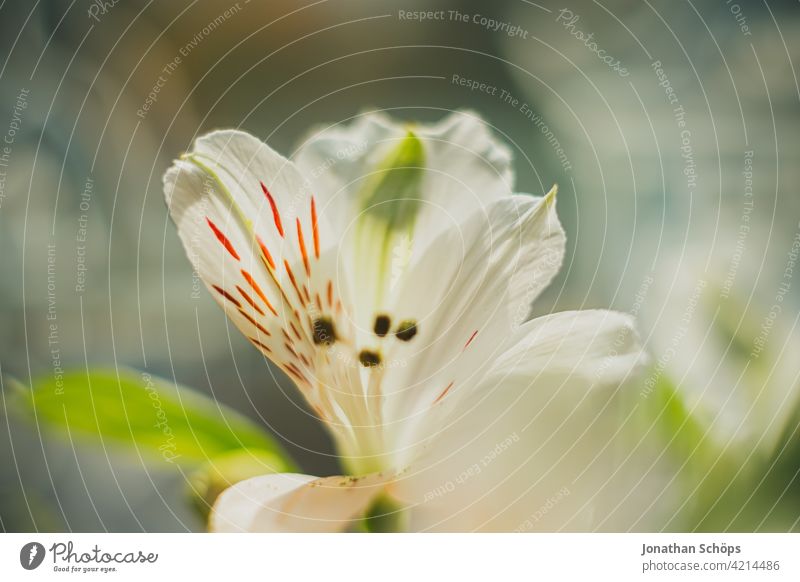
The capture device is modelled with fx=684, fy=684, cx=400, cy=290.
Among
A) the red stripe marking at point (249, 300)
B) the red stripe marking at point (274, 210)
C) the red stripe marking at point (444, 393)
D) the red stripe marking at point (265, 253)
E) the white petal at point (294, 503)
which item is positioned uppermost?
the red stripe marking at point (274, 210)

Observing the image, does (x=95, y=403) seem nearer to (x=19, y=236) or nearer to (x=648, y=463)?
(x=19, y=236)

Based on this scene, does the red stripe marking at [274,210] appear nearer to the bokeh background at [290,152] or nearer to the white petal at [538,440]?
the bokeh background at [290,152]

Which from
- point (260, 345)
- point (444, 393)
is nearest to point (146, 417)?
point (260, 345)

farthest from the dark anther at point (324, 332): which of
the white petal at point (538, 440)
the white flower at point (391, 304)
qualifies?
the white petal at point (538, 440)
